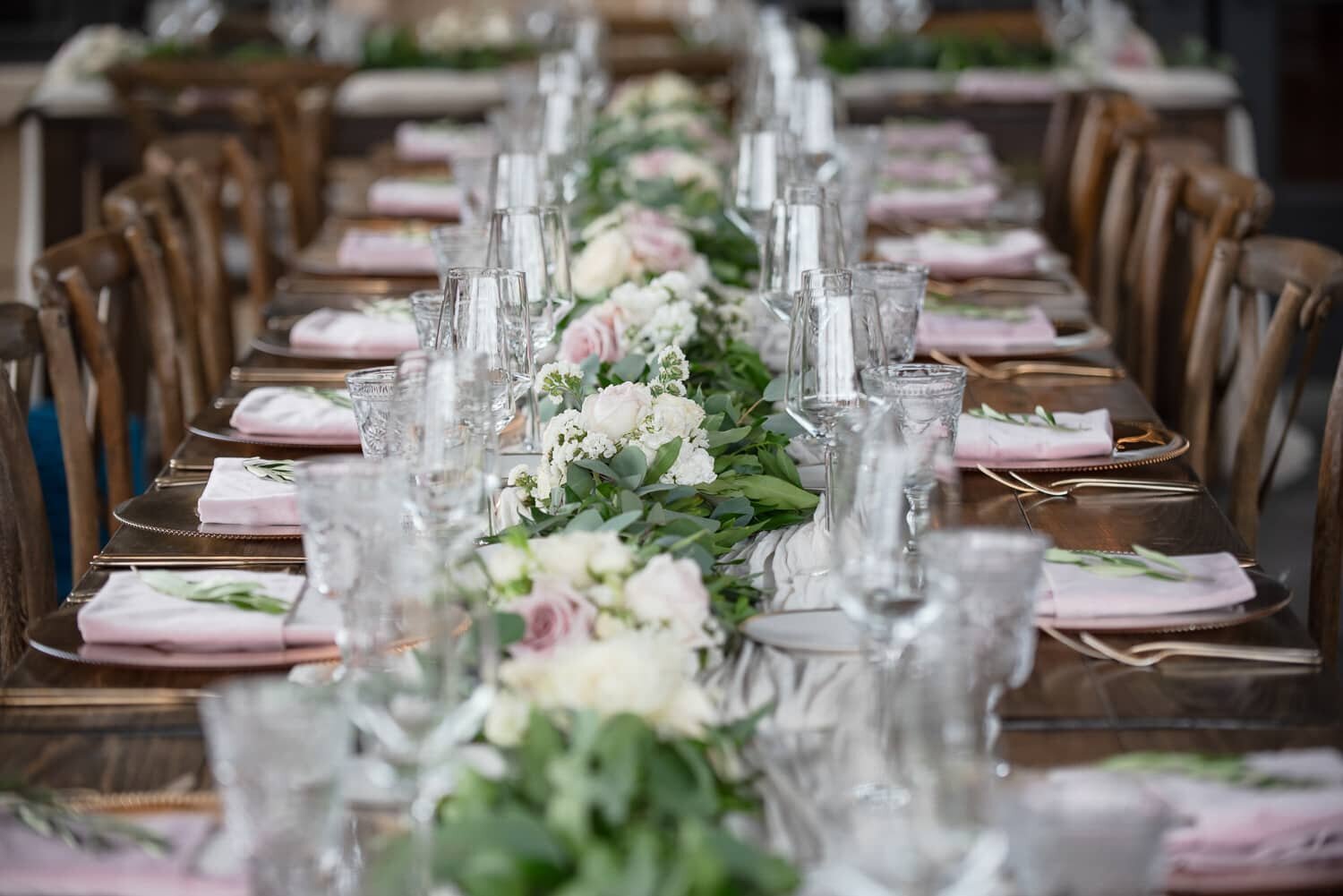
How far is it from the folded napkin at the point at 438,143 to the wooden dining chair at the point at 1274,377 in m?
2.15

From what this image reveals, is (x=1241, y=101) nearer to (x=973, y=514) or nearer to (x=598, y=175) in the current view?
(x=598, y=175)

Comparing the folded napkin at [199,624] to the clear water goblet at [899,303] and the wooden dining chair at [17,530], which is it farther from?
the clear water goblet at [899,303]

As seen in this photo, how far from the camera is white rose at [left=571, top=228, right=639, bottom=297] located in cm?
211

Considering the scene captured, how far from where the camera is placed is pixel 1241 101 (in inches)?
207

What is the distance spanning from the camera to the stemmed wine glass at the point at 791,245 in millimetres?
1991

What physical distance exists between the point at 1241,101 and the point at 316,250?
330 centimetres

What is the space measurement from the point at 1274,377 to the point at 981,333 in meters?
0.40

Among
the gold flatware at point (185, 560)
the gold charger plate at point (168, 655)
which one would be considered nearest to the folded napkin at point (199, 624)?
the gold charger plate at point (168, 655)

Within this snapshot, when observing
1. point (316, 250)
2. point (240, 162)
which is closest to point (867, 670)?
point (316, 250)

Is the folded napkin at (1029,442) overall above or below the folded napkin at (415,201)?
below

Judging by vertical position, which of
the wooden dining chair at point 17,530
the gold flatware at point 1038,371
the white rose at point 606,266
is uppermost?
the white rose at point 606,266

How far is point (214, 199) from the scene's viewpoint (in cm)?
350

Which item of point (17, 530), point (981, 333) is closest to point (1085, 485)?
point (981, 333)

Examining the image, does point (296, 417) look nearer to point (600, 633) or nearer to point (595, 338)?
point (595, 338)
